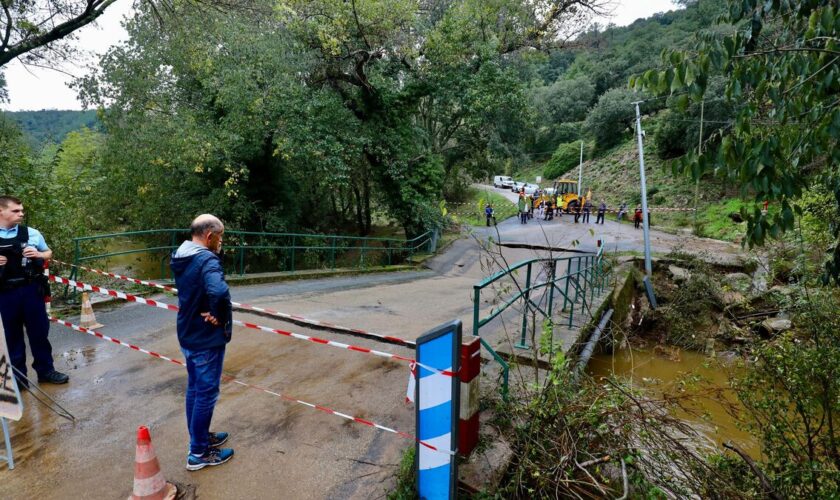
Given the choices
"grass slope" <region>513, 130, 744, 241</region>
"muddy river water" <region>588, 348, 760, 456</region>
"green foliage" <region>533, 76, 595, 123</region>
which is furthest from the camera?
"green foliage" <region>533, 76, 595, 123</region>

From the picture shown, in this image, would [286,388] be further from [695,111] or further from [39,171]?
[695,111]

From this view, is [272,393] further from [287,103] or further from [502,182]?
[502,182]

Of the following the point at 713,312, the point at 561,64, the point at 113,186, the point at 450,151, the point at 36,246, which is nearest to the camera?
the point at 36,246

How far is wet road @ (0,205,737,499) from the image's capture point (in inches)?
120

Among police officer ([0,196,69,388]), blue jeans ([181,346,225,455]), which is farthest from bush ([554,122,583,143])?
blue jeans ([181,346,225,455])

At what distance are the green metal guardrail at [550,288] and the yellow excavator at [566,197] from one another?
1554 cm

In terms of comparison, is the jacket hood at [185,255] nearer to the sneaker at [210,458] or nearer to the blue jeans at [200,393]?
the blue jeans at [200,393]

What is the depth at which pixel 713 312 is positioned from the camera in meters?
12.2

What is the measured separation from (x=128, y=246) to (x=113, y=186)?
8.19m

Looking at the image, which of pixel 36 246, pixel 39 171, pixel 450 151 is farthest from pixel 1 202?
pixel 450 151

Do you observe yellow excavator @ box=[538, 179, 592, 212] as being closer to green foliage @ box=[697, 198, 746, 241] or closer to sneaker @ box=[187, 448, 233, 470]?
green foliage @ box=[697, 198, 746, 241]

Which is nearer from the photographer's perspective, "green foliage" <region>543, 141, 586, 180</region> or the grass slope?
the grass slope

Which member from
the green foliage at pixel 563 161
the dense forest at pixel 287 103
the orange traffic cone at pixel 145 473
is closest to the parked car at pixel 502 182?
the green foliage at pixel 563 161

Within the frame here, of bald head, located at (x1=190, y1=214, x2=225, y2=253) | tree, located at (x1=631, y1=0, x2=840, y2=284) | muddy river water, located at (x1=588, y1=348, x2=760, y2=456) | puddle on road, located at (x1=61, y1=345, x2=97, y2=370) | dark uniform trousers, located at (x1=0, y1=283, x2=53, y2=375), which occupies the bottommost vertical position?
muddy river water, located at (x1=588, y1=348, x2=760, y2=456)
